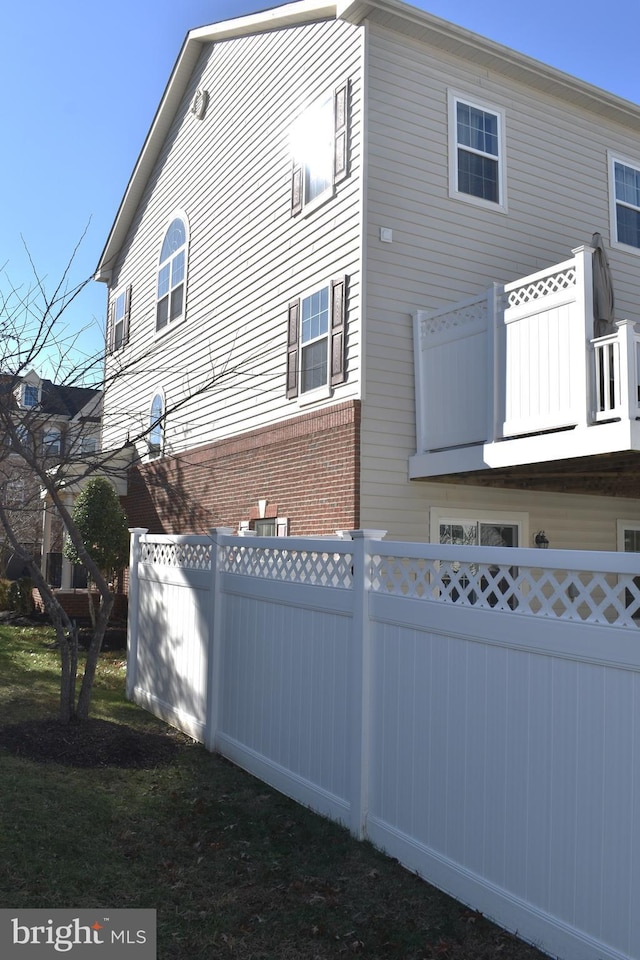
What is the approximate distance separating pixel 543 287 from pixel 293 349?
420 cm

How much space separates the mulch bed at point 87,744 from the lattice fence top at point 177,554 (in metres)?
1.81

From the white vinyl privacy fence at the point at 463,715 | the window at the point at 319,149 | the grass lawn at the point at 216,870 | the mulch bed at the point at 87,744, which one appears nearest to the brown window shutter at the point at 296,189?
the window at the point at 319,149

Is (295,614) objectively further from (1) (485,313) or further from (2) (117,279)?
(2) (117,279)

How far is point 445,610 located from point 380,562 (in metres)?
0.88

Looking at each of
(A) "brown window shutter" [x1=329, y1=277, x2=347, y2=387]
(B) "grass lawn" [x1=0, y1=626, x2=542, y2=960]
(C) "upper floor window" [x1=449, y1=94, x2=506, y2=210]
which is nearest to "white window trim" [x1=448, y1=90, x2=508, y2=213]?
(C) "upper floor window" [x1=449, y1=94, x2=506, y2=210]

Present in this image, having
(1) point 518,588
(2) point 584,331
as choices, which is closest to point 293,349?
(2) point 584,331

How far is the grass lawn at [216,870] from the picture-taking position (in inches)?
170

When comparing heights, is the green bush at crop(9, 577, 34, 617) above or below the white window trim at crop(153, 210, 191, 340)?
below

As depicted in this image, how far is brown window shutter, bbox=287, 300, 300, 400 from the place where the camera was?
470 inches

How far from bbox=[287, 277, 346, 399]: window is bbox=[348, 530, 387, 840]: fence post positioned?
519 centimetres

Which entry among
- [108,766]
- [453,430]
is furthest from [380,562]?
[453,430]

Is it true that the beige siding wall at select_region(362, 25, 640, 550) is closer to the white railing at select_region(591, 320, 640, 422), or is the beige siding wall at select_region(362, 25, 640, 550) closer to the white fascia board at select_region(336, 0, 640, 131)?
the white fascia board at select_region(336, 0, 640, 131)

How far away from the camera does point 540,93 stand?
12.4 metres

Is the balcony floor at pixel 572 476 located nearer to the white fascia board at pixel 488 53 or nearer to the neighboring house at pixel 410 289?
the neighboring house at pixel 410 289
